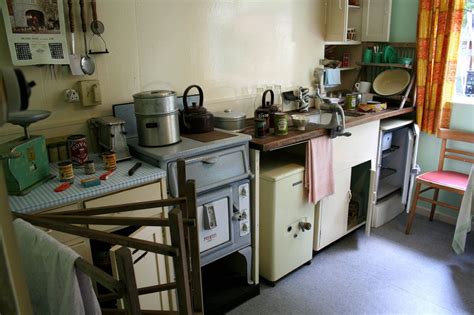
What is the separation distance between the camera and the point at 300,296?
7.34ft

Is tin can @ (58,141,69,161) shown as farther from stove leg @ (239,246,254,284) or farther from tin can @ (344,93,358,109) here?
tin can @ (344,93,358,109)

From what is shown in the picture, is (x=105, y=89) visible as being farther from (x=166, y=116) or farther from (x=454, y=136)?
(x=454, y=136)

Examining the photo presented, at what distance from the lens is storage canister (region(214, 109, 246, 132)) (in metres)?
2.23

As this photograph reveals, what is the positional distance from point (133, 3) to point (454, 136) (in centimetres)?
248

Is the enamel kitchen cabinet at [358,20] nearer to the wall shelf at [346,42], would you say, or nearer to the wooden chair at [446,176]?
the wall shelf at [346,42]

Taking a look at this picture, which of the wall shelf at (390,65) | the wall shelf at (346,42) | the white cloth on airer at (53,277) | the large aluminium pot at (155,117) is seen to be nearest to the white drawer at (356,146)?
the wall shelf at (390,65)

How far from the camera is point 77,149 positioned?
174cm

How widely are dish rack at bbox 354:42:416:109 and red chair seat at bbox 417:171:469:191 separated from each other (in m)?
0.59

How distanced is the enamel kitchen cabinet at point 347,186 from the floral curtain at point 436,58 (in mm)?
549

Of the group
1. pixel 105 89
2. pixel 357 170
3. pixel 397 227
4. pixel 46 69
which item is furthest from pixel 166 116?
pixel 397 227

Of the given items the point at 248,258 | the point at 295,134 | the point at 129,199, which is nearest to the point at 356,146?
the point at 295,134

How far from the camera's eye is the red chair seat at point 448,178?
269cm

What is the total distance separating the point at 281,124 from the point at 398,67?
1.58 metres

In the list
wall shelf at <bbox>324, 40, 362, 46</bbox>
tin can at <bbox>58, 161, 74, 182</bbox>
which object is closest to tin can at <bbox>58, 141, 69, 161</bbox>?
tin can at <bbox>58, 161, 74, 182</bbox>
